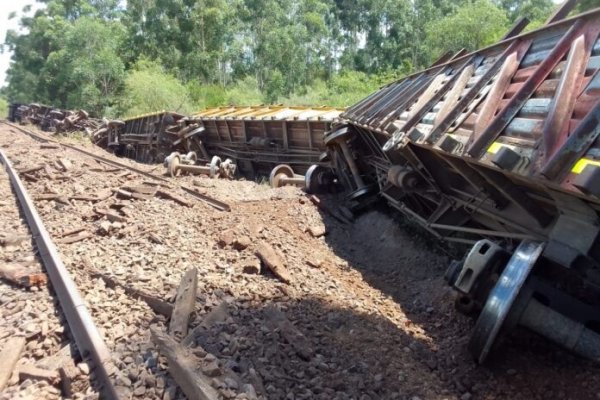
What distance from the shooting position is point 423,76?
22.4ft

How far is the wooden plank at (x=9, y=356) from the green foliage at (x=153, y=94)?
26051 millimetres

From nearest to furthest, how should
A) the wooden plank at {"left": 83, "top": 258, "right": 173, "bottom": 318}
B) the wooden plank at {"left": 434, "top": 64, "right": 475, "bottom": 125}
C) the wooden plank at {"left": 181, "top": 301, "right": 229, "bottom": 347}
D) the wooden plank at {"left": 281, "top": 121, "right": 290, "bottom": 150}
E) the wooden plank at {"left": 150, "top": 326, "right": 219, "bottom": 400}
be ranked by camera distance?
1. the wooden plank at {"left": 150, "top": 326, "right": 219, "bottom": 400}
2. the wooden plank at {"left": 181, "top": 301, "right": 229, "bottom": 347}
3. the wooden plank at {"left": 83, "top": 258, "right": 173, "bottom": 318}
4. the wooden plank at {"left": 434, "top": 64, "right": 475, "bottom": 125}
5. the wooden plank at {"left": 281, "top": 121, "right": 290, "bottom": 150}

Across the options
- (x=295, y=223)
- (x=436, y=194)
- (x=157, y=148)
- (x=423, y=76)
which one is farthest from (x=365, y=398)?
(x=157, y=148)

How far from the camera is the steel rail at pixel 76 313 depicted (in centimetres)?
294

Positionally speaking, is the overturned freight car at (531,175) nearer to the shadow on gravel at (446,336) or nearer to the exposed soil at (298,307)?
the shadow on gravel at (446,336)

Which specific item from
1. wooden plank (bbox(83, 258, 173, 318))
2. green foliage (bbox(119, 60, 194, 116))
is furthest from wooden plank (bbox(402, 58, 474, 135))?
green foliage (bbox(119, 60, 194, 116))

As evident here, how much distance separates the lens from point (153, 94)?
29656mm

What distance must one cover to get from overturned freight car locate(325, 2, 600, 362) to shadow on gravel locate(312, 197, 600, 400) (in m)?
0.22

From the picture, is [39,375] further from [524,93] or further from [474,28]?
[474,28]

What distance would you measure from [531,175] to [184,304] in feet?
8.13

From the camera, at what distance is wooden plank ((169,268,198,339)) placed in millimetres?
3334

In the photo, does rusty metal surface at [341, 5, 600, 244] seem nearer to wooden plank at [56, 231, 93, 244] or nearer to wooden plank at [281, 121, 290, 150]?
wooden plank at [56, 231, 93, 244]

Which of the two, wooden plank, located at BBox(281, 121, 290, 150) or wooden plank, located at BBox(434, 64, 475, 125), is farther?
wooden plank, located at BBox(281, 121, 290, 150)

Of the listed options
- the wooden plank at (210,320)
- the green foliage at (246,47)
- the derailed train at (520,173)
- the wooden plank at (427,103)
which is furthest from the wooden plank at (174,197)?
the green foliage at (246,47)
